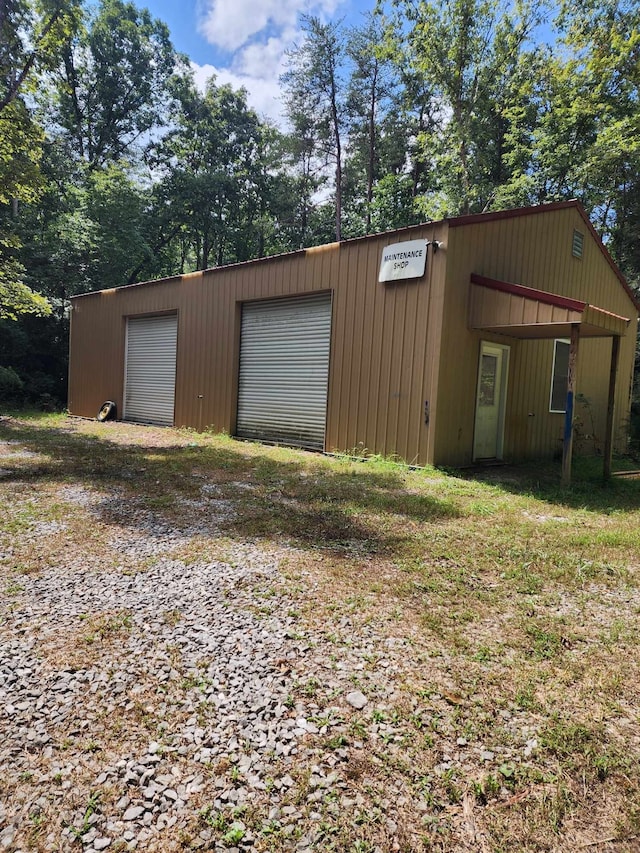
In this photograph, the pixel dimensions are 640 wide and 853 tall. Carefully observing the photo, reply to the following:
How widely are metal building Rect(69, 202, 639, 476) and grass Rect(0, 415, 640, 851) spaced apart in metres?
1.85

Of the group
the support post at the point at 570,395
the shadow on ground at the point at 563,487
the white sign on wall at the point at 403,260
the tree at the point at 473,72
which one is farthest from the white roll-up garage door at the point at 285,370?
the tree at the point at 473,72

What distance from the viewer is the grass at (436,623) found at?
1.48 m

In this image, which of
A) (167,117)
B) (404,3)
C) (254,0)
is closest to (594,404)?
(254,0)

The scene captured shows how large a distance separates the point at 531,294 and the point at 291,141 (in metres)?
20.5

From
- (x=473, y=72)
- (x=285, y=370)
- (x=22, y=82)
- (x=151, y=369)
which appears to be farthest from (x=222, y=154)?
(x=285, y=370)

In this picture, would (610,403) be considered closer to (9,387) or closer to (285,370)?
(285,370)

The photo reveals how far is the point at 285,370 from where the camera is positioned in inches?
383

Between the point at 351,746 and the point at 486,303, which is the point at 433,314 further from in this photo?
the point at 351,746

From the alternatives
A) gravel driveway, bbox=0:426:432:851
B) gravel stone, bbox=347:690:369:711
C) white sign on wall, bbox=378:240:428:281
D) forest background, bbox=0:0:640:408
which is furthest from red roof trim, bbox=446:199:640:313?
gravel stone, bbox=347:690:369:711

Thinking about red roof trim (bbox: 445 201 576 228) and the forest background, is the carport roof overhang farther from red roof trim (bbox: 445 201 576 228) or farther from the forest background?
the forest background

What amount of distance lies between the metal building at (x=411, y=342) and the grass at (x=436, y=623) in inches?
73.0

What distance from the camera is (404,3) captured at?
1819cm

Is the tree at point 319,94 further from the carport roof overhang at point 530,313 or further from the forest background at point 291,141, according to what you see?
the carport roof overhang at point 530,313

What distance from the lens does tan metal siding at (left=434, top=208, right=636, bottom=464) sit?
734 centimetres
